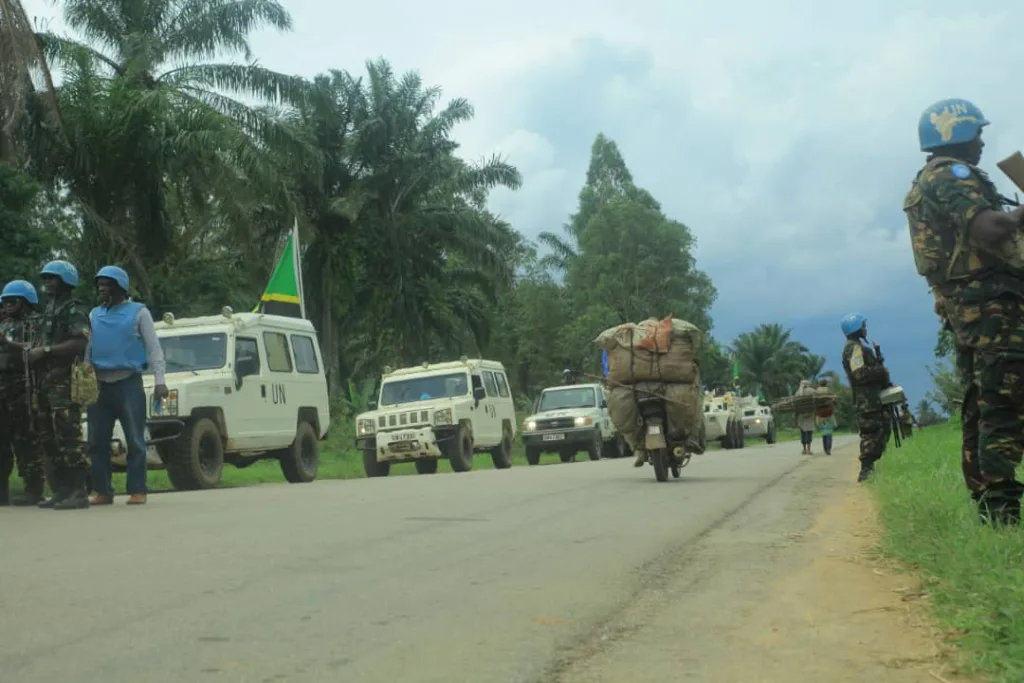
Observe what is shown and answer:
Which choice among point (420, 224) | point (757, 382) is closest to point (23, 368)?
point (420, 224)

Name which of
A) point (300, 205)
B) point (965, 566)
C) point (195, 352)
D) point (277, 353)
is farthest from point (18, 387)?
point (300, 205)

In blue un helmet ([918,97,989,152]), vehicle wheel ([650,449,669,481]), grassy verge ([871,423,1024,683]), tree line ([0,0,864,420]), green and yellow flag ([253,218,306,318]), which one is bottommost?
grassy verge ([871,423,1024,683])

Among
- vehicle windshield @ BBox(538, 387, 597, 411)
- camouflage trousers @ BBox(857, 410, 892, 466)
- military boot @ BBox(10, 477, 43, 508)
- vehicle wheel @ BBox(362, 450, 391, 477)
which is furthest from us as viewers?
vehicle windshield @ BBox(538, 387, 597, 411)

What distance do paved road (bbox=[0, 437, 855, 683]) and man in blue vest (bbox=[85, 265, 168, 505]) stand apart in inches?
19.9

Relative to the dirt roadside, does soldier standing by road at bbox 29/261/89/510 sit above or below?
above

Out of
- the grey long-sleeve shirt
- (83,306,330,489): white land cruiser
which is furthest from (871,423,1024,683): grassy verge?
(83,306,330,489): white land cruiser

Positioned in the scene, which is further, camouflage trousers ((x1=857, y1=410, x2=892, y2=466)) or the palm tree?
the palm tree

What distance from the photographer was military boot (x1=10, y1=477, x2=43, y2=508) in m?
10.3

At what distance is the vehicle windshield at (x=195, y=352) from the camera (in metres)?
15.2

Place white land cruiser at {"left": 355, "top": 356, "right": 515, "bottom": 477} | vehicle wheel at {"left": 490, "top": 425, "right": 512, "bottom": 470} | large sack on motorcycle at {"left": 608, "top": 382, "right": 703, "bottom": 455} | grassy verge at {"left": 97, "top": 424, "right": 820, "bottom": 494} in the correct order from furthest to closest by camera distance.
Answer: vehicle wheel at {"left": 490, "top": 425, "right": 512, "bottom": 470} < white land cruiser at {"left": 355, "top": 356, "right": 515, "bottom": 477} < grassy verge at {"left": 97, "top": 424, "right": 820, "bottom": 494} < large sack on motorcycle at {"left": 608, "top": 382, "right": 703, "bottom": 455}

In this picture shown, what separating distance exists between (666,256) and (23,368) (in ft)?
180

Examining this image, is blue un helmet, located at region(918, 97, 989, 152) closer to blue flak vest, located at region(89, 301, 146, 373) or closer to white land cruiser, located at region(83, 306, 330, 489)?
blue flak vest, located at region(89, 301, 146, 373)

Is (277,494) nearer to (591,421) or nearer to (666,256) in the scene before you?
(591,421)

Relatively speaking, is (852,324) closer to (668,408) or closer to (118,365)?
(668,408)
